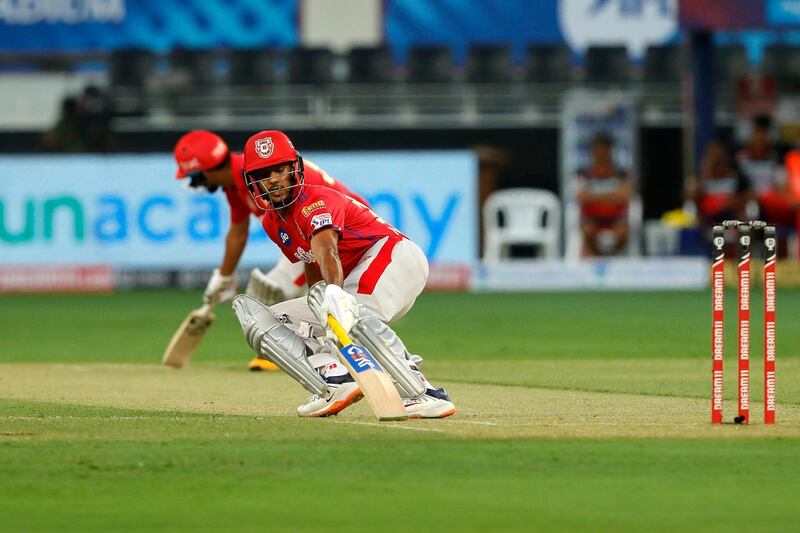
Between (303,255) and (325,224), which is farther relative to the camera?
(303,255)

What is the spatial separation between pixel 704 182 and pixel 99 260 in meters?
7.84

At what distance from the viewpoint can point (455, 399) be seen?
366 inches

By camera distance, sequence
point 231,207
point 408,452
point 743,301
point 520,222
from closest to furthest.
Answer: point 408,452 < point 743,301 < point 231,207 < point 520,222

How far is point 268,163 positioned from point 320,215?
1.42 feet

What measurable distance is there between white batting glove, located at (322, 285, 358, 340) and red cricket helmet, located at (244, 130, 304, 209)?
0.65 meters

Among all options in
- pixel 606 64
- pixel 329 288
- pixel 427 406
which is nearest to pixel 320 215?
A: pixel 329 288

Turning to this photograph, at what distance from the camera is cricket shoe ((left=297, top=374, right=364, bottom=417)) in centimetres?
804

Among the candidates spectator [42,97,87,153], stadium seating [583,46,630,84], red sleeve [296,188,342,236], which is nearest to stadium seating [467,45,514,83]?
stadium seating [583,46,630,84]

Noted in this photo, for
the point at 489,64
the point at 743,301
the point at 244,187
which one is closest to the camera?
the point at 743,301

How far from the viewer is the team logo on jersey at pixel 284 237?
329 inches

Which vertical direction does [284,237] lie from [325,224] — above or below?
below

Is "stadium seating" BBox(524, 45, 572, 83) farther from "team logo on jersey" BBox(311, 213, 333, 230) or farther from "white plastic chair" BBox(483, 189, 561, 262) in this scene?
"team logo on jersey" BBox(311, 213, 333, 230)

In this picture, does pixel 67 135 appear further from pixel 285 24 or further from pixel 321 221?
pixel 321 221

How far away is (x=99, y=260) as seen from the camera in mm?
20688
